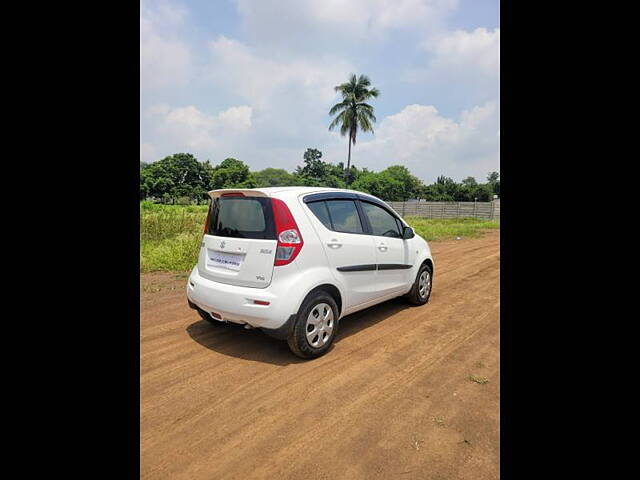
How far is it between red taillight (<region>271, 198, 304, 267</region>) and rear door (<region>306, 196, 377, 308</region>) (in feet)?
0.92

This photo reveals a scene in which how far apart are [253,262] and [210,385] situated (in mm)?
1141

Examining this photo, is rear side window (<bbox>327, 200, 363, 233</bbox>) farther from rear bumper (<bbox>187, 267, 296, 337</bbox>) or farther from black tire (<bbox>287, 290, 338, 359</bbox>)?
rear bumper (<bbox>187, 267, 296, 337</bbox>)

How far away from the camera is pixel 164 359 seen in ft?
11.5

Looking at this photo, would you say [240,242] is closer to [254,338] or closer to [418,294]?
[254,338]

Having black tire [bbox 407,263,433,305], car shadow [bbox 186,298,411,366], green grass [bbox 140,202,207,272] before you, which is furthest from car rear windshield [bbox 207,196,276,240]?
black tire [bbox 407,263,433,305]

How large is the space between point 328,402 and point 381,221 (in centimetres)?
251

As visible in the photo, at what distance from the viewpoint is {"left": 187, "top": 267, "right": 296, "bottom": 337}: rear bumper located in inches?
127

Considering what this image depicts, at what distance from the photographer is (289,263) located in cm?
331

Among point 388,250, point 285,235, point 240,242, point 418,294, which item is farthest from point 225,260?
point 418,294

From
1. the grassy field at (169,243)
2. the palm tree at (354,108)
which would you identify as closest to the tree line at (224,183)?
the palm tree at (354,108)
